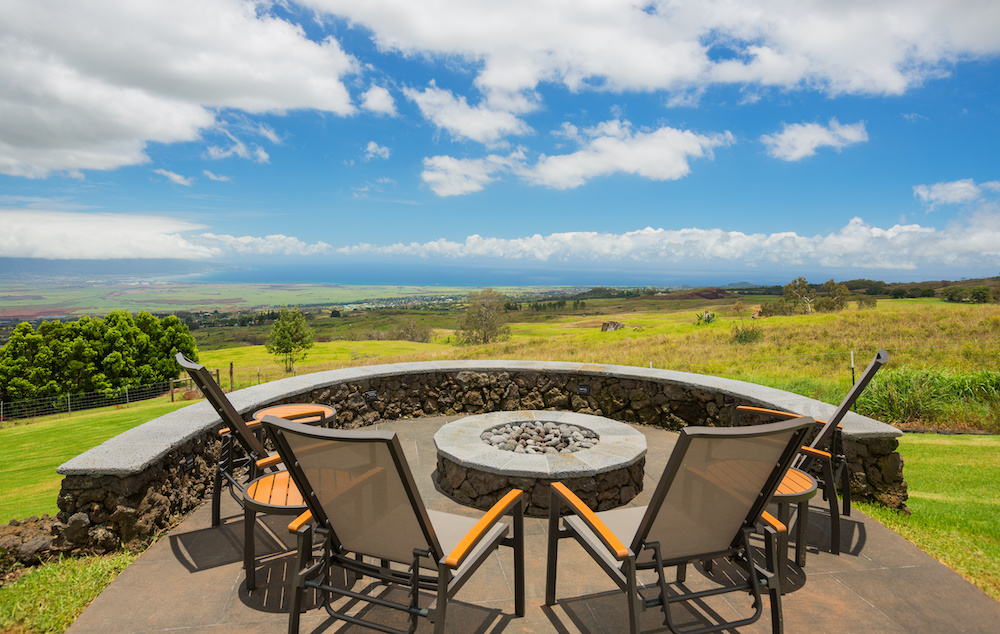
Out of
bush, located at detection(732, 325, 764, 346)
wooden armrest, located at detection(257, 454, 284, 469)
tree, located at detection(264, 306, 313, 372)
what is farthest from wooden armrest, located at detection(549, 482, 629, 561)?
tree, located at detection(264, 306, 313, 372)

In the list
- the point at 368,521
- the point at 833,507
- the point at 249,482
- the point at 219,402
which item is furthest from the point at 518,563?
the point at 833,507

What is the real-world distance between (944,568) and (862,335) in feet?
63.9

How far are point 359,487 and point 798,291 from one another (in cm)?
4967

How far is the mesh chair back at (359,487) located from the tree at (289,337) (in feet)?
169

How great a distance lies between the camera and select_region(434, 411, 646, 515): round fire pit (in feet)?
12.0

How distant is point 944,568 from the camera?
2.91m

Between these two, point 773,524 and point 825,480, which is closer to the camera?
point 773,524

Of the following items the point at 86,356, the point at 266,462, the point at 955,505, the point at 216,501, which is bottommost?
the point at 86,356

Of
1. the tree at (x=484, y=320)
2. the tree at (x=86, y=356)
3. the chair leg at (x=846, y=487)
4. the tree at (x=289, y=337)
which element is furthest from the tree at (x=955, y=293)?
the tree at (x=289, y=337)

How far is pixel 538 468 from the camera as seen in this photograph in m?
3.64

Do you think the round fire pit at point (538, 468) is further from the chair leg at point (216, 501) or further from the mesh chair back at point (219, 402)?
the chair leg at point (216, 501)

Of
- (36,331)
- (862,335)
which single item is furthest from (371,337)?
(862,335)

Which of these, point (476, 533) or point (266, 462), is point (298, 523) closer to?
point (476, 533)

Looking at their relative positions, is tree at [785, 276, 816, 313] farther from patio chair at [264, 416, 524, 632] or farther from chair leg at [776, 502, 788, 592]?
patio chair at [264, 416, 524, 632]
